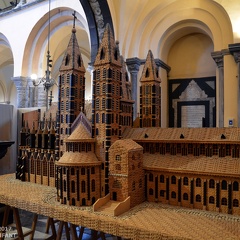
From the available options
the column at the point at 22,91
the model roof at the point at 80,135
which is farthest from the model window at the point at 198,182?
the column at the point at 22,91

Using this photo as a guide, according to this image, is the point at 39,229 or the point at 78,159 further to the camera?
the point at 39,229

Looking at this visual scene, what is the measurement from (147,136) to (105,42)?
256 centimetres

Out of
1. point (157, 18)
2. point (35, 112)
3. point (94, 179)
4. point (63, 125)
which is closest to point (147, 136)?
point (94, 179)

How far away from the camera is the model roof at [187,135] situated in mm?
5871

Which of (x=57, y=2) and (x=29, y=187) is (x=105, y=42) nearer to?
(x=29, y=187)

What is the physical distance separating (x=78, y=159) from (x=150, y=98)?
370cm

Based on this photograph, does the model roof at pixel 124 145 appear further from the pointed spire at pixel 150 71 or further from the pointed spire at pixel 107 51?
the pointed spire at pixel 150 71

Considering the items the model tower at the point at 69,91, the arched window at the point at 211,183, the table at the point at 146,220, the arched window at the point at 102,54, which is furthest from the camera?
the model tower at the point at 69,91

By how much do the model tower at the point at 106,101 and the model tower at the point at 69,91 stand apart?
0.74 meters

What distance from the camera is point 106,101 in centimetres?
623

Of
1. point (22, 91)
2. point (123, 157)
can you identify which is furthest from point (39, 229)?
point (22, 91)

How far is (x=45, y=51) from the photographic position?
1719 centimetres

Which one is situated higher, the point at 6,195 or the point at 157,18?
the point at 157,18

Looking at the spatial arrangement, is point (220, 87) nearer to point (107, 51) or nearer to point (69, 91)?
point (107, 51)
